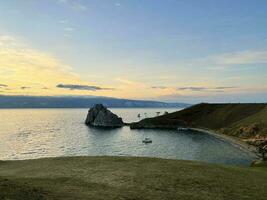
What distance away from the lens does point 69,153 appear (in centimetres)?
11150

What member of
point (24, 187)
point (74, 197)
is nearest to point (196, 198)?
point (74, 197)

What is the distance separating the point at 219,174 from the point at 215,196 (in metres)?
9.24

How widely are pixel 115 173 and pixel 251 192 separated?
13.5 meters

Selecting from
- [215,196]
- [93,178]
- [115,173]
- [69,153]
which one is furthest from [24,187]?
[69,153]

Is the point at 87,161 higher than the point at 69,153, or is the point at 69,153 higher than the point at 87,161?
the point at 87,161

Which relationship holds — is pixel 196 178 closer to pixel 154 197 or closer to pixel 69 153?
pixel 154 197

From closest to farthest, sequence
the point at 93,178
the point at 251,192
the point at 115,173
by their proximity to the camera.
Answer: the point at 251,192
the point at 93,178
the point at 115,173

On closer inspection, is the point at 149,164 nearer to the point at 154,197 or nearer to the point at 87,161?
the point at 87,161

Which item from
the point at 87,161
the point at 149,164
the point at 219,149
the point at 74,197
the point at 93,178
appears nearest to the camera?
the point at 74,197

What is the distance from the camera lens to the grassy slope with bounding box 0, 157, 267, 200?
24.7 metres

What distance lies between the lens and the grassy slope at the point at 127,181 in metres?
24.7

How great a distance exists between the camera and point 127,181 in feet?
99.8

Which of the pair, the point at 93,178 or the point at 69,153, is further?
the point at 69,153

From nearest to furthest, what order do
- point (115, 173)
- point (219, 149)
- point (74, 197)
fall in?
point (74, 197) < point (115, 173) < point (219, 149)
